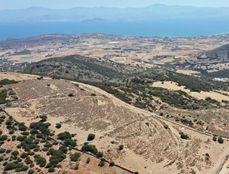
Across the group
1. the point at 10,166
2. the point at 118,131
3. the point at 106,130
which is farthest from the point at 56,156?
the point at 118,131

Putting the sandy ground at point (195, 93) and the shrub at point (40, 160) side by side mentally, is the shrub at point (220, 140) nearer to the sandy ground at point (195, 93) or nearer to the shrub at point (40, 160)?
the shrub at point (40, 160)

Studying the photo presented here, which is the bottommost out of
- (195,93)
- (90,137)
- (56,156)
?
(195,93)

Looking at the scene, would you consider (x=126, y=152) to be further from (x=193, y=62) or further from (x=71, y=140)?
(x=193, y=62)

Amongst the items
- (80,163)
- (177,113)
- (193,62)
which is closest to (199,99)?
(177,113)

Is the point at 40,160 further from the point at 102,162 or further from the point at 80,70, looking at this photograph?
the point at 80,70

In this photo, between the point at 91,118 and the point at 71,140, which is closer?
the point at 71,140

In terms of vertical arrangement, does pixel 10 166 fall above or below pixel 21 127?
below

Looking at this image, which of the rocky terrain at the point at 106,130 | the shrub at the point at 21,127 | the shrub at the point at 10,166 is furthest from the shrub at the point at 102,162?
the shrub at the point at 21,127

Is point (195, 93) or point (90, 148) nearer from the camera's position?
point (90, 148)
